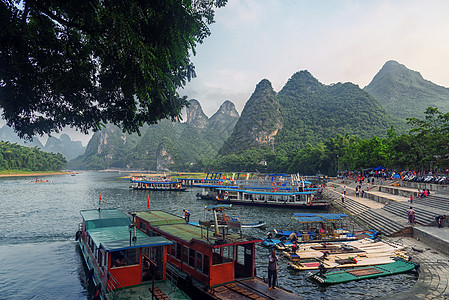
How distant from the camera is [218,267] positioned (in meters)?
13.1

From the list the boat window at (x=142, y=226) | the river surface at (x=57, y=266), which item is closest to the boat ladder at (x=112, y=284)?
the river surface at (x=57, y=266)

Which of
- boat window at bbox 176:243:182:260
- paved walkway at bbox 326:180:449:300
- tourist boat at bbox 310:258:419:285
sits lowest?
tourist boat at bbox 310:258:419:285

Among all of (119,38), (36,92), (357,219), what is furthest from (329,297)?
(357,219)

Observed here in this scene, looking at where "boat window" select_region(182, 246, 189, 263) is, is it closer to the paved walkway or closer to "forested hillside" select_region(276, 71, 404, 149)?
the paved walkway

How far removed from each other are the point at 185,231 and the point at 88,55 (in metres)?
11.2

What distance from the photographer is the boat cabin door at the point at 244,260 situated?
13.9 metres

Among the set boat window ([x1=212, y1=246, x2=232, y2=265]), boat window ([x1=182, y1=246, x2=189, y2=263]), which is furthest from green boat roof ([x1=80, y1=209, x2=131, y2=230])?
boat window ([x1=212, y1=246, x2=232, y2=265])

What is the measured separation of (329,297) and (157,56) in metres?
16.0

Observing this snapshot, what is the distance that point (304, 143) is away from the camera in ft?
575

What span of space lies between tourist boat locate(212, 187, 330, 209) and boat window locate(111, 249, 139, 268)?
41481 millimetres

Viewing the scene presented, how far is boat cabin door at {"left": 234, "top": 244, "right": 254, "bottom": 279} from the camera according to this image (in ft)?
45.6

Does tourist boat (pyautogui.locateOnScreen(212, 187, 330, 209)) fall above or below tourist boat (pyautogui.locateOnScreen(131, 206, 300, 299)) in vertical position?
below

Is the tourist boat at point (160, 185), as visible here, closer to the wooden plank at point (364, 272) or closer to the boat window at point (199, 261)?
the wooden plank at point (364, 272)

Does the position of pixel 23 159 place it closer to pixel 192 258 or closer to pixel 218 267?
pixel 192 258
